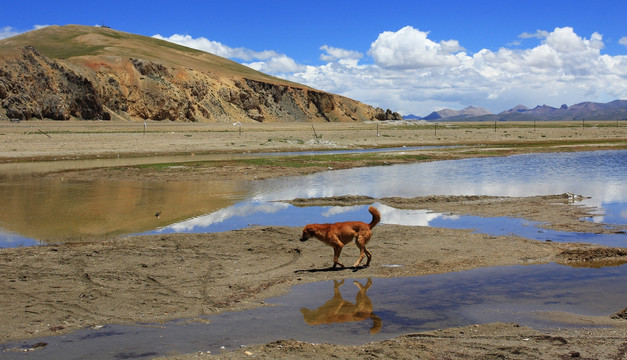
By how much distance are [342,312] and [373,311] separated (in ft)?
1.49

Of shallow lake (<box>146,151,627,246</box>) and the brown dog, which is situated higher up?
the brown dog

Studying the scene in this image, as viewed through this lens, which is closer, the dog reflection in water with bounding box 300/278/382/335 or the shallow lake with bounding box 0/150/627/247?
the dog reflection in water with bounding box 300/278/382/335

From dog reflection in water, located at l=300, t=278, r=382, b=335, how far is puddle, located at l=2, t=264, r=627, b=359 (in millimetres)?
14

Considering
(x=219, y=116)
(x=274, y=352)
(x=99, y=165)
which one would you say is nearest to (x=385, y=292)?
(x=274, y=352)

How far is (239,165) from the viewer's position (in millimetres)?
31578

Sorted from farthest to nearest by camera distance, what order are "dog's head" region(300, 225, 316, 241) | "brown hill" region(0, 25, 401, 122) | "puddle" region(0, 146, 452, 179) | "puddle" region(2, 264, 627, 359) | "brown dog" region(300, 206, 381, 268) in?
"brown hill" region(0, 25, 401, 122) < "puddle" region(0, 146, 452, 179) < "dog's head" region(300, 225, 316, 241) < "brown dog" region(300, 206, 381, 268) < "puddle" region(2, 264, 627, 359)

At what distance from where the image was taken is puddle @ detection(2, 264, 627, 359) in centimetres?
715

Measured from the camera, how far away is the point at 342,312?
8.52 m

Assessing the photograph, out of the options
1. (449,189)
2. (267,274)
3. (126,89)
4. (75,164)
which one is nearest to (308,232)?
(267,274)

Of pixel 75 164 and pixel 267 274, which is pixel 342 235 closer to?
pixel 267 274

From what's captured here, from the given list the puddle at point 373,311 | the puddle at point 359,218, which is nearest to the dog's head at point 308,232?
the puddle at point 373,311

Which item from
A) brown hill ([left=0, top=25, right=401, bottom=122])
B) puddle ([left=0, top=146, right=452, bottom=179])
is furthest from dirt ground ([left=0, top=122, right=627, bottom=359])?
brown hill ([left=0, top=25, right=401, bottom=122])

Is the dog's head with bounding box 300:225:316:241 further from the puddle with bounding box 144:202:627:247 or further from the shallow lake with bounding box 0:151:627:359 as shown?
the puddle with bounding box 144:202:627:247

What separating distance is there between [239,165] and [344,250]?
784 inches
